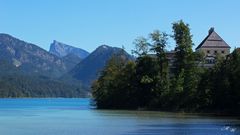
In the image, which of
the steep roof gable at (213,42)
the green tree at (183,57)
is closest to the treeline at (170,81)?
the green tree at (183,57)

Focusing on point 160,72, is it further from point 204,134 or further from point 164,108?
point 204,134

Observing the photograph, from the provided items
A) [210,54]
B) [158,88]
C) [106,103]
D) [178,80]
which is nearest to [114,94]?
[106,103]

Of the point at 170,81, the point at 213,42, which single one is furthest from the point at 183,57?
the point at 213,42

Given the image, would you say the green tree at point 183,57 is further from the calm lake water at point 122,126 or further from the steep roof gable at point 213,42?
the steep roof gable at point 213,42

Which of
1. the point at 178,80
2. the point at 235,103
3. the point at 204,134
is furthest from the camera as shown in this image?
the point at 178,80

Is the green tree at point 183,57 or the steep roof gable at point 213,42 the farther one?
the steep roof gable at point 213,42

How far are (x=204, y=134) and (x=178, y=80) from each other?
56.8 metres

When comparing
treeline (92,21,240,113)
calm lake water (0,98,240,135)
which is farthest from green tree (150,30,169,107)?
calm lake water (0,98,240,135)

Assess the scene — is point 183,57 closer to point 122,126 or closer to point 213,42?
point 213,42

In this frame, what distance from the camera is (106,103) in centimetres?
11875

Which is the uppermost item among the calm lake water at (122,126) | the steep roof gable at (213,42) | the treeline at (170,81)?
the steep roof gable at (213,42)

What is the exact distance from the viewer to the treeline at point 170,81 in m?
81.8

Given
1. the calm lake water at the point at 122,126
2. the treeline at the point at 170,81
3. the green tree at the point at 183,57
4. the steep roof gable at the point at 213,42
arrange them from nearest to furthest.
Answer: the calm lake water at the point at 122,126 < the treeline at the point at 170,81 < the green tree at the point at 183,57 < the steep roof gable at the point at 213,42

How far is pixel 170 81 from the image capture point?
102 m
